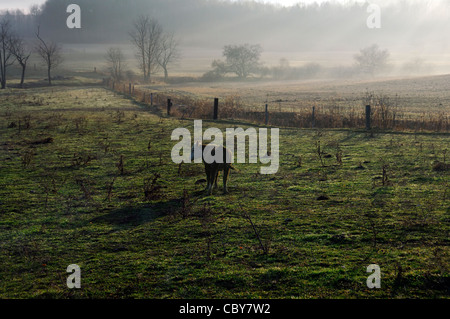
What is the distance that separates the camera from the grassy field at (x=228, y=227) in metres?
6.23

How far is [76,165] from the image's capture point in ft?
49.4

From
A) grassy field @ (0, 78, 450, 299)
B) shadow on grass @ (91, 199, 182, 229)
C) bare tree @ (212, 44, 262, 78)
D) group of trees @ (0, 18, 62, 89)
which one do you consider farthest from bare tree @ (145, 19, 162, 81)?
shadow on grass @ (91, 199, 182, 229)

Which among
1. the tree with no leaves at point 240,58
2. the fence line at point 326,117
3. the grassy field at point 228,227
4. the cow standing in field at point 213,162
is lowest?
the grassy field at point 228,227

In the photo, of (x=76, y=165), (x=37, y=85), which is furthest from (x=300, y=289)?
(x=37, y=85)

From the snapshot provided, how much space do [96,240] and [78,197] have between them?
334 cm

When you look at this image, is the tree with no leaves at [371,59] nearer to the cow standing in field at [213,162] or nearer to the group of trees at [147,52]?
the group of trees at [147,52]

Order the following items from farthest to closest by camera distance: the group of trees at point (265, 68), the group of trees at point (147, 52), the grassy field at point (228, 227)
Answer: the group of trees at point (265, 68)
the group of trees at point (147, 52)
the grassy field at point (228, 227)

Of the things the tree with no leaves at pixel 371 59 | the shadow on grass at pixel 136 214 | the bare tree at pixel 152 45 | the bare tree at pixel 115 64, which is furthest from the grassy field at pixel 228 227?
the tree with no leaves at pixel 371 59

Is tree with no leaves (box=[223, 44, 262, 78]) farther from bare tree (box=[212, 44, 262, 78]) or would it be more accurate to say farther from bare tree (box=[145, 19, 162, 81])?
bare tree (box=[145, 19, 162, 81])

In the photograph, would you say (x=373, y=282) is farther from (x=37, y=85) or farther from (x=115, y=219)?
(x=37, y=85)

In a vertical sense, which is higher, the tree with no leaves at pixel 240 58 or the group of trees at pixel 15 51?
the tree with no leaves at pixel 240 58

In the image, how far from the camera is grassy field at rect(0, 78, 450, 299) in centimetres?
623

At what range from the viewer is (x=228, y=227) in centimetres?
870
